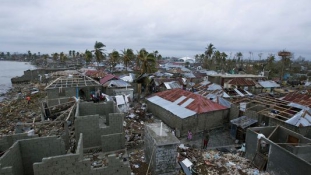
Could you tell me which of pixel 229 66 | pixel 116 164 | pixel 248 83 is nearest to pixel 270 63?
pixel 229 66

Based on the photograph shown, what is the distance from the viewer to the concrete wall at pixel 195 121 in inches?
616

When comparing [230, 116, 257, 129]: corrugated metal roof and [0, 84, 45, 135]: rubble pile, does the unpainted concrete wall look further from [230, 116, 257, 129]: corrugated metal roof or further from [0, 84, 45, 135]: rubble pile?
[230, 116, 257, 129]: corrugated metal roof

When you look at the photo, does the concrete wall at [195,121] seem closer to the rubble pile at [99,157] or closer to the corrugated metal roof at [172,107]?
the corrugated metal roof at [172,107]

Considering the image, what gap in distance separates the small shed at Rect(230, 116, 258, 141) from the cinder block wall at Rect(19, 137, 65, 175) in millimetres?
12923

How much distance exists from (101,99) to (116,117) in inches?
377

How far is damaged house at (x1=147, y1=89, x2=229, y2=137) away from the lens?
51.7 feet

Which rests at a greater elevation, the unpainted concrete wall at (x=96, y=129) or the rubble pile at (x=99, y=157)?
the unpainted concrete wall at (x=96, y=129)

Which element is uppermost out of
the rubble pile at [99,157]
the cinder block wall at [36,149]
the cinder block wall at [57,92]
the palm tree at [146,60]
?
the palm tree at [146,60]

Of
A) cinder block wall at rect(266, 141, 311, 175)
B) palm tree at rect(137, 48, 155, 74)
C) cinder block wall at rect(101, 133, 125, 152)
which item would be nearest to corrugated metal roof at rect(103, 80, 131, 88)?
palm tree at rect(137, 48, 155, 74)

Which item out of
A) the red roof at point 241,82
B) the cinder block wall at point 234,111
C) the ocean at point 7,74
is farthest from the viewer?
the ocean at point 7,74

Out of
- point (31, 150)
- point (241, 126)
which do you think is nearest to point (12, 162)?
point (31, 150)

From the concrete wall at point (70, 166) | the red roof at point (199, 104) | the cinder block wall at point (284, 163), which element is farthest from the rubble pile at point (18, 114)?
the cinder block wall at point (284, 163)

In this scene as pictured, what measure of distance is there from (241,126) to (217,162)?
17.2ft

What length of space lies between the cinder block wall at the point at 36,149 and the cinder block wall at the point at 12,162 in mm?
206
